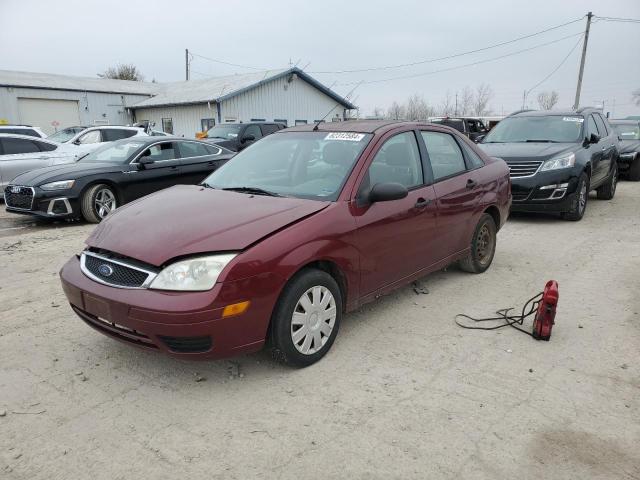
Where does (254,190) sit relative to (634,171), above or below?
above

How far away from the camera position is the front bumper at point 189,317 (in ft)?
9.29

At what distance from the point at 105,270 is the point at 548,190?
280 inches

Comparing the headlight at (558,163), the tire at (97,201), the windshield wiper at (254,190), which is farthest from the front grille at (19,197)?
the headlight at (558,163)

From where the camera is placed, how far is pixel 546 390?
317 cm

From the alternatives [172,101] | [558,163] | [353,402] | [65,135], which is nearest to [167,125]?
[172,101]

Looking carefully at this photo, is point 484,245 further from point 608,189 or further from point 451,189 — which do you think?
point 608,189

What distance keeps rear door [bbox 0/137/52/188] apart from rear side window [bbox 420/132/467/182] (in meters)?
9.50

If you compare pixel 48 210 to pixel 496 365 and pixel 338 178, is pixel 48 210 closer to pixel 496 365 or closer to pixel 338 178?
pixel 338 178

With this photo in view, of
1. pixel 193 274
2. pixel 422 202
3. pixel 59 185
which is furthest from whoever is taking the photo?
pixel 59 185

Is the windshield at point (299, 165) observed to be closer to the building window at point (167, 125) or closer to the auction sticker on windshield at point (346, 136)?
the auction sticker on windshield at point (346, 136)

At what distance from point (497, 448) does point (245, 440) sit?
1.34m

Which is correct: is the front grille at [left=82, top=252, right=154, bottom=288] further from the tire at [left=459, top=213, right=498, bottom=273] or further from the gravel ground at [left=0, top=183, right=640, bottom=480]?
the tire at [left=459, top=213, right=498, bottom=273]

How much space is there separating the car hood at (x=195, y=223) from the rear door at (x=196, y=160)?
18.4ft

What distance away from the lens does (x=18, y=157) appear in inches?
420
